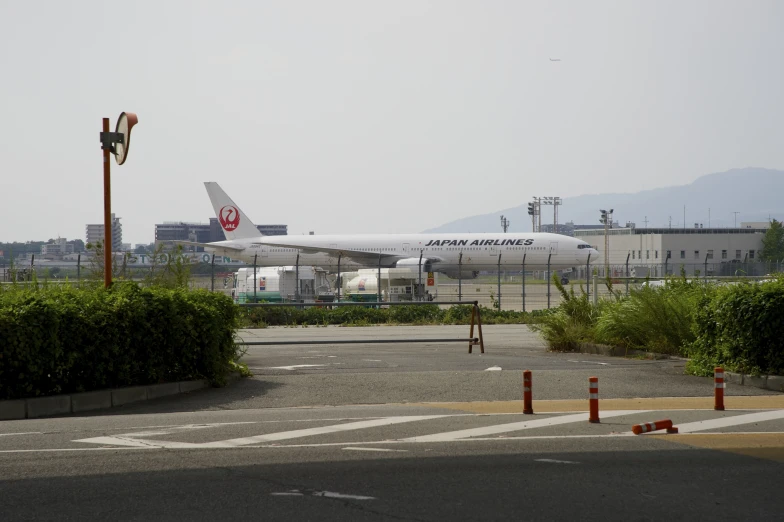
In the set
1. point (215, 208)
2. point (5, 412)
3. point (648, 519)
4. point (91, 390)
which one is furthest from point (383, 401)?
point (215, 208)

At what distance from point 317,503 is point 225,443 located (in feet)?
8.37

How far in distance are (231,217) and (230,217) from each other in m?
0.06

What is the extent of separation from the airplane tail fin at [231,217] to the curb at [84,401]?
153ft

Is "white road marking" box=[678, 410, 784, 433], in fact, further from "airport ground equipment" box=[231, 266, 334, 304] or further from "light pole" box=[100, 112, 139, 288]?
"airport ground equipment" box=[231, 266, 334, 304]

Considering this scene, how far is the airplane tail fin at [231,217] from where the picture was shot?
194 feet

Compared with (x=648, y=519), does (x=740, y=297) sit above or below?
above

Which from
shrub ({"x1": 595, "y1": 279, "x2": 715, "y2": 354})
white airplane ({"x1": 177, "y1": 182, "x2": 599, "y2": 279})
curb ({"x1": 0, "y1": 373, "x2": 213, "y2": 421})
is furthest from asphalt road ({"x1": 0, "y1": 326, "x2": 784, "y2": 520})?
white airplane ({"x1": 177, "y1": 182, "x2": 599, "y2": 279})

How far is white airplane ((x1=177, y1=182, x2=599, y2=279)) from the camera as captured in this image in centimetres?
4953

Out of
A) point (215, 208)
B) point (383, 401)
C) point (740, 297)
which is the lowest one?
point (383, 401)

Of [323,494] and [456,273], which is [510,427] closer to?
[323,494]

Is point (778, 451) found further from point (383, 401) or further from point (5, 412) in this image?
point (5, 412)

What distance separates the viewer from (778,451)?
7973 mm

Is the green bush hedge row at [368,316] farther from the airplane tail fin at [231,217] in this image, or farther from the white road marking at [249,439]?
the airplane tail fin at [231,217]

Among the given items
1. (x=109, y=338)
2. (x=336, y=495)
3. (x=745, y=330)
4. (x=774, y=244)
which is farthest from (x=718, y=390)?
(x=774, y=244)
